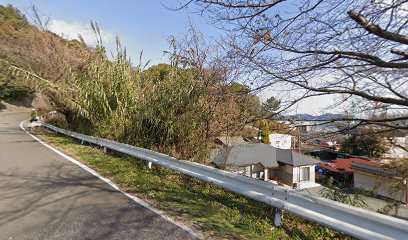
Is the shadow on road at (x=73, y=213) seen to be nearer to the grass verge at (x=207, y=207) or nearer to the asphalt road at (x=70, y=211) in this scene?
the asphalt road at (x=70, y=211)

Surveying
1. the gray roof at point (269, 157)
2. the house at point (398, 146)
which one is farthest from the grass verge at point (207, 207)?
the gray roof at point (269, 157)

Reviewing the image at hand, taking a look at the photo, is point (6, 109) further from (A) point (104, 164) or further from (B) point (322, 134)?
(B) point (322, 134)

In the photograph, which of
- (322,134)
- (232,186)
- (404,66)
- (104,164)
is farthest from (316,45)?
(104,164)

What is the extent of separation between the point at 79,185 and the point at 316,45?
16.4ft

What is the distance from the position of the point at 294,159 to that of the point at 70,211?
17452 millimetres

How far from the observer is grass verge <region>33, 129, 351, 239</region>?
12.2ft

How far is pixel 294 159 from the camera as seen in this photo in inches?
760

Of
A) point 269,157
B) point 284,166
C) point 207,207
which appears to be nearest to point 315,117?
point 207,207

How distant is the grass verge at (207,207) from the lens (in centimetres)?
371

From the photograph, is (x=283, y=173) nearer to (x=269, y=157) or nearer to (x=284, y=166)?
(x=284, y=166)

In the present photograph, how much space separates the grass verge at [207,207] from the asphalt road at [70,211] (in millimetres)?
358

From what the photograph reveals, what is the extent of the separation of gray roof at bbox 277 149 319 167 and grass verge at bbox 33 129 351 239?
1412 centimetres

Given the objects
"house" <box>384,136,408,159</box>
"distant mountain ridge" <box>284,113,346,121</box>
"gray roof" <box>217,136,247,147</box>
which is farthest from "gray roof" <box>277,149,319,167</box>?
"distant mountain ridge" <box>284,113,346,121</box>

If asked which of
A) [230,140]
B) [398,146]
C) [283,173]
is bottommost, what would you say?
[283,173]
